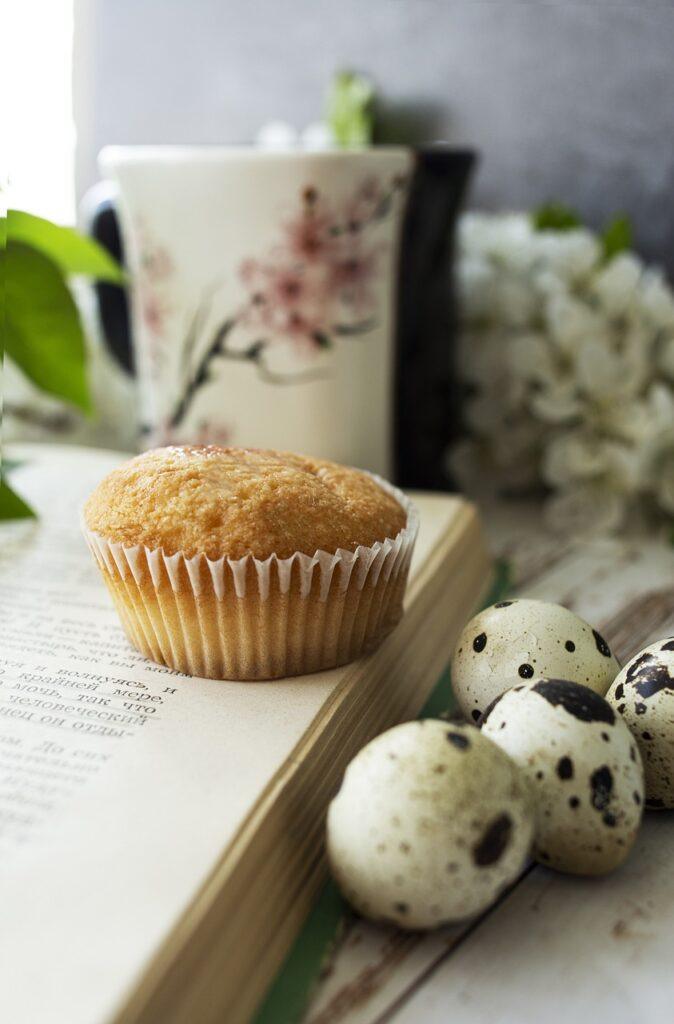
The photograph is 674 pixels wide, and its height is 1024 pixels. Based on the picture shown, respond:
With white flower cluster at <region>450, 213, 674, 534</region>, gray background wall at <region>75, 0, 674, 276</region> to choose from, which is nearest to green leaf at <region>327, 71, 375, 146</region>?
gray background wall at <region>75, 0, 674, 276</region>

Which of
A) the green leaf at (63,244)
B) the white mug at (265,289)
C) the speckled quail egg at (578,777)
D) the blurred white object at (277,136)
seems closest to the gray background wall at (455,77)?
the blurred white object at (277,136)

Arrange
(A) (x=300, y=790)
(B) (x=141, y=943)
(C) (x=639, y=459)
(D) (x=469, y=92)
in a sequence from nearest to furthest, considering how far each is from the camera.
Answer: (B) (x=141, y=943), (A) (x=300, y=790), (C) (x=639, y=459), (D) (x=469, y=92)

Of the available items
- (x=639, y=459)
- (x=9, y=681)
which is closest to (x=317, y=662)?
(x=9, y=681)

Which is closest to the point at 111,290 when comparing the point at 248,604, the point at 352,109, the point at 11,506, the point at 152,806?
the point at 11,506

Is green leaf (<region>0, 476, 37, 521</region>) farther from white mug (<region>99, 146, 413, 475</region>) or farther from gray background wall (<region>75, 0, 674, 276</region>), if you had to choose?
gray background wall (<region>75, 0, 674, 276</region>)

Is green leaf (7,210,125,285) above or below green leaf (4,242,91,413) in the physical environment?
above

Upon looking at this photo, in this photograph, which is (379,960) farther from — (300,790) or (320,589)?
(320,589)

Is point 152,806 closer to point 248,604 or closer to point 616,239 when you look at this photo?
point 248,604
